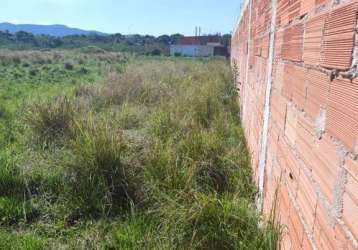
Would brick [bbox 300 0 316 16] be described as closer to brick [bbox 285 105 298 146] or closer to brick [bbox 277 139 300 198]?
brick [bbox 285 105 298 146]

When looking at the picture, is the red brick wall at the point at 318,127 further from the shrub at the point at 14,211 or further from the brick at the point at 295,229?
the shrub at the point at 14,211

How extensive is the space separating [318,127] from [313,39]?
40 cm

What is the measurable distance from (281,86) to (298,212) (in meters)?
0.98

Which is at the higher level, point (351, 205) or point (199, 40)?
point (199, 40)

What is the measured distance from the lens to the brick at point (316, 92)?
142 centimetres

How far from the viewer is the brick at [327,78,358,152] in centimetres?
110

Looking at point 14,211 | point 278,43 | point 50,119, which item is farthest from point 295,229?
point 50,119

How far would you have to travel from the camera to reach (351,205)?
109 centimetres

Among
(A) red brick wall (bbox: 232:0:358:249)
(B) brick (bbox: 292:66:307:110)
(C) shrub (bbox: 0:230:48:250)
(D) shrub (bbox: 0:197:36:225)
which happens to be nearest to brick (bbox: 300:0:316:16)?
(A) red brick wall (bbox: 232:0:358:249)

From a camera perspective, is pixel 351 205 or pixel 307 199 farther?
pixel 307 199

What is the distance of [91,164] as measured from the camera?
377 cm

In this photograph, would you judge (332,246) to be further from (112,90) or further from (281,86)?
(112,90)

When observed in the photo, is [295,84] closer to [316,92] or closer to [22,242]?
[316,92]

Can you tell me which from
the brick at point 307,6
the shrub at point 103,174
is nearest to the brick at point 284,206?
the brick at point 307,6
